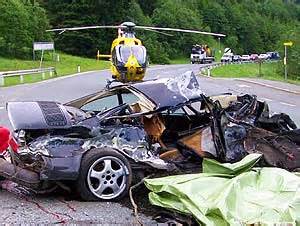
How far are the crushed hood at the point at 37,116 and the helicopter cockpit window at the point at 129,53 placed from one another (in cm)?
1892

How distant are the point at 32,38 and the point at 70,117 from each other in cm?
5825

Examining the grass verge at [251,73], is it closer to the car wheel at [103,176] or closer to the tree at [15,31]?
the tree at [15,31]

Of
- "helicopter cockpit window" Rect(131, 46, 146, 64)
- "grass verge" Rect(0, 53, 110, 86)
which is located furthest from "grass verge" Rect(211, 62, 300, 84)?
"helicopter cockpit window" Rect(131, 46, 146, 64)

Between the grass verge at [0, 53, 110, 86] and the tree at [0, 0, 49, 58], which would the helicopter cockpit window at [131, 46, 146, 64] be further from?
the tree at [0, 0, 49, 58]

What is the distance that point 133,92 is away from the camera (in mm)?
7531

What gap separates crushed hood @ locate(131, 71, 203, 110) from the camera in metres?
7.01

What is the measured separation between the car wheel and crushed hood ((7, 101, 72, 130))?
0.57 metres

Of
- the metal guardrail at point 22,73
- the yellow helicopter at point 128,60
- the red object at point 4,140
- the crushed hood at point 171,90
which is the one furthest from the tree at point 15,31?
the crushed hood at point 171,90

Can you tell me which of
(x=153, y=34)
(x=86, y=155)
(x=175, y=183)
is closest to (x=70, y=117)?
(x=86, y=155)

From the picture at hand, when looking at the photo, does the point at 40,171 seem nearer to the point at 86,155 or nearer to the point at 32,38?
the point at 86,155

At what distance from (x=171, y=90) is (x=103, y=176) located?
135 centimetres

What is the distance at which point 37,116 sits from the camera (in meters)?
6.97

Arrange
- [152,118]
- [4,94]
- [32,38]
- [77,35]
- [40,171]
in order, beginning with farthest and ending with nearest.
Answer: [77,35] → [32,38] → [4,94] → [152,118] → [40,171]

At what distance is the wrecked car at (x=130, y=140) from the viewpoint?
6.57 meters
